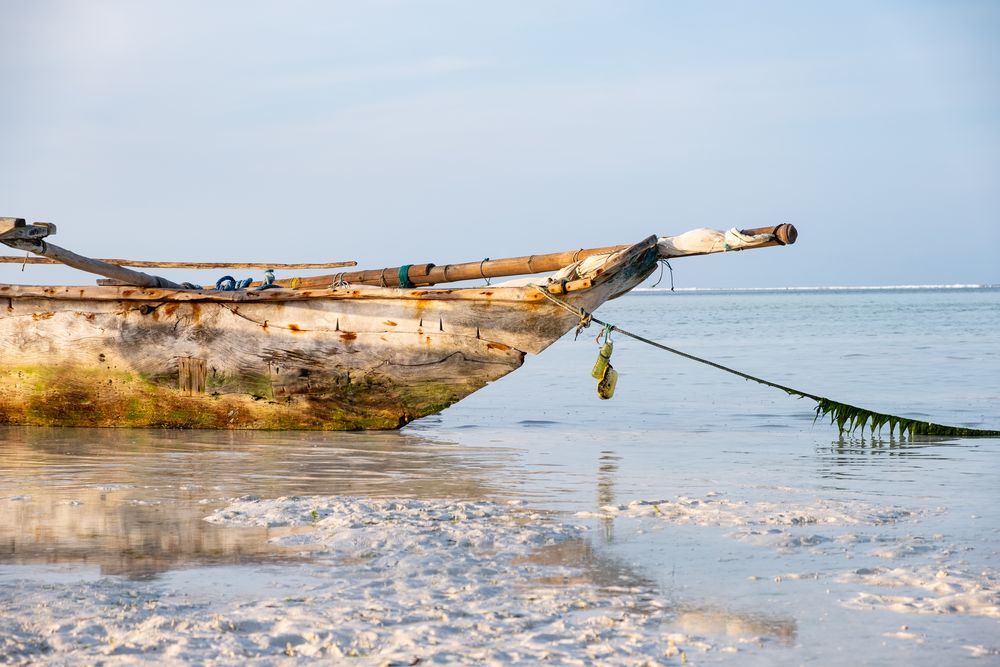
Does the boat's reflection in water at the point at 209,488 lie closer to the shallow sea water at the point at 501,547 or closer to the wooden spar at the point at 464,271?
the shallow sea water at the point at 501,547

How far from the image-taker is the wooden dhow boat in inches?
334

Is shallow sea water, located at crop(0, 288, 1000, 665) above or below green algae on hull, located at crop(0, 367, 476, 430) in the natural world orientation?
below

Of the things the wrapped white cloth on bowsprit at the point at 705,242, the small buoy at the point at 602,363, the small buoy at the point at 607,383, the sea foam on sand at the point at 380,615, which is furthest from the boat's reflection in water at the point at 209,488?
the wrapped white cloth on bowsprit at the point at 705,242

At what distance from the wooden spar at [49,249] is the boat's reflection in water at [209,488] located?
4.52 feet

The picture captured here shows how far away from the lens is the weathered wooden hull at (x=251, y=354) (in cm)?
862

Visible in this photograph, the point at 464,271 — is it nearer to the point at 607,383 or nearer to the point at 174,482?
the point at 607,383

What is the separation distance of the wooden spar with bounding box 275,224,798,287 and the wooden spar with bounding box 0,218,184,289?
163 centimetres

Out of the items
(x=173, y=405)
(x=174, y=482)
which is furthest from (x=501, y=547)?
(x=173, y=405)

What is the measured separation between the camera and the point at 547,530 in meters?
5.11

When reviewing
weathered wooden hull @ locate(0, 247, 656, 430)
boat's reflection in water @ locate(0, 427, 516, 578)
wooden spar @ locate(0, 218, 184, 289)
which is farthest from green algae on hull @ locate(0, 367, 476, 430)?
wooden spar @ locate(0, 218, 184, 289)

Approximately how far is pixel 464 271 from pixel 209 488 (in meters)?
3.70

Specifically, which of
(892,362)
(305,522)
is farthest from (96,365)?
(892,362)

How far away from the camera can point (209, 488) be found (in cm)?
636

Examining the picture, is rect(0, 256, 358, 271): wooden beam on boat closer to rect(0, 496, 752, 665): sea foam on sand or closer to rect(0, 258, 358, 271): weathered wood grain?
rect(0, 258, 358, 271): weathered wood grain
